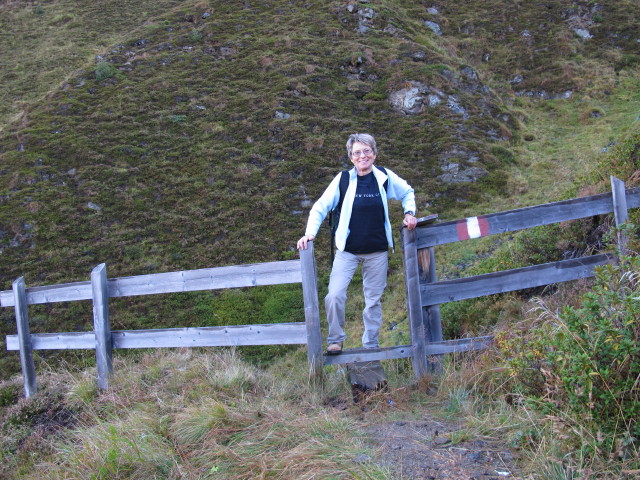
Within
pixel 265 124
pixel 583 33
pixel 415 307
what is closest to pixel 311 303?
pixel 415 307

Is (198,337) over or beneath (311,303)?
beneath

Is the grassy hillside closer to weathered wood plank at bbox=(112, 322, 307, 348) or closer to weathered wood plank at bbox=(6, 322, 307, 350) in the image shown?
weathered wood plank at bbox=(6, 322, 307, 350)

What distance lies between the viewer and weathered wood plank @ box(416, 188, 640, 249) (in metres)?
4.93

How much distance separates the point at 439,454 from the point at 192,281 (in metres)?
3.44

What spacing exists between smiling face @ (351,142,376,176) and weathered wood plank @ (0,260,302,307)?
1132mm

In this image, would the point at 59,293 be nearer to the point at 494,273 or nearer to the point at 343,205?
the point at 343,205

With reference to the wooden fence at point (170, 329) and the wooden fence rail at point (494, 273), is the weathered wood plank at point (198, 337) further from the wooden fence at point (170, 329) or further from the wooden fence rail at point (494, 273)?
the wooden fence rail at point (494, 273)

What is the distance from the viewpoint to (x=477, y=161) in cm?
1580

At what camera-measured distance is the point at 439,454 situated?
3346 millimetres

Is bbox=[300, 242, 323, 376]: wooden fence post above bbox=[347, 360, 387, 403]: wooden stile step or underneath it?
above

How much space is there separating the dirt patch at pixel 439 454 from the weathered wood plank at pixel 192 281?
5.99 ft

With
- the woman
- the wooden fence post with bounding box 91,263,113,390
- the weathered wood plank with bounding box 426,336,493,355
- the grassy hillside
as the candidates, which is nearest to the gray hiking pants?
the woman

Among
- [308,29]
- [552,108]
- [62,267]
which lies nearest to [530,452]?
[62,267]

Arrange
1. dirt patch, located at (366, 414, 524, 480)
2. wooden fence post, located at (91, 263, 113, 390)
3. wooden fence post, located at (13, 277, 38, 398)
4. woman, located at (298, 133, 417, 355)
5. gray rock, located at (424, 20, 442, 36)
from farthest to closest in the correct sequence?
gray rock, located at (424, 20, 442, 36)
wooden fence post, located at (13, 277, 38, 398)
wooden fence post, located at (91, 263, 113, 390)
woman, located at (298, 133, 417, 355)
dirt patch, located at (366, 414, 524, 480)
